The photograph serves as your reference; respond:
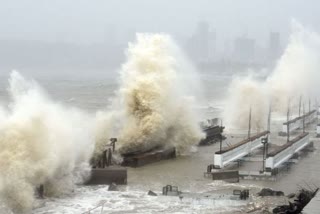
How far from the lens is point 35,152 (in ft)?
61.1

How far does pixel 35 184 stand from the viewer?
18172 mm

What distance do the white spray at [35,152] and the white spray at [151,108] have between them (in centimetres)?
524

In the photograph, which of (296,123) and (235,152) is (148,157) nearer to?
(235,152)

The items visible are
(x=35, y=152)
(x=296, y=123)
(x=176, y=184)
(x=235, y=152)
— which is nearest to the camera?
(x=35, y=152)

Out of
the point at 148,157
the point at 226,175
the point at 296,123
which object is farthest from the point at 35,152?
the point at 296,123

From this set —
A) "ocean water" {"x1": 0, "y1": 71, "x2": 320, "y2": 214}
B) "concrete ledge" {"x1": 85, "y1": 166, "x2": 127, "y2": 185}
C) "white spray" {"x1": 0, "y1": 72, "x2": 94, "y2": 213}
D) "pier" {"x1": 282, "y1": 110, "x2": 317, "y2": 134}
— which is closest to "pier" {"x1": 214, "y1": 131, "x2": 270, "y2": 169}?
"ocean water" {"x1": 0, "y1": 71, "x2": 320, "y2": 214}

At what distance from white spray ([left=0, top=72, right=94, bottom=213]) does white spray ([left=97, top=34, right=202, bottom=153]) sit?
5241mm

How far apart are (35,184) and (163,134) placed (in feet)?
37.3

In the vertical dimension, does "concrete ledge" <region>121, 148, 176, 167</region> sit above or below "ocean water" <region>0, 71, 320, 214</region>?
above

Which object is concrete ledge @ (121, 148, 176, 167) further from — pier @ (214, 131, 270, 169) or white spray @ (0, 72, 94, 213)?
pier @ (214, 131, 270, 169)

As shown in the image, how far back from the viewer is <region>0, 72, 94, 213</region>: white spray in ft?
56.1

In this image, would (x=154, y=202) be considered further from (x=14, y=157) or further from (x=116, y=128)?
(x=116, y=128)

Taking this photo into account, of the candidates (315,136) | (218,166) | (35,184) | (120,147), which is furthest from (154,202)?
(315,136)

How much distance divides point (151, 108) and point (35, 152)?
10974 mm
